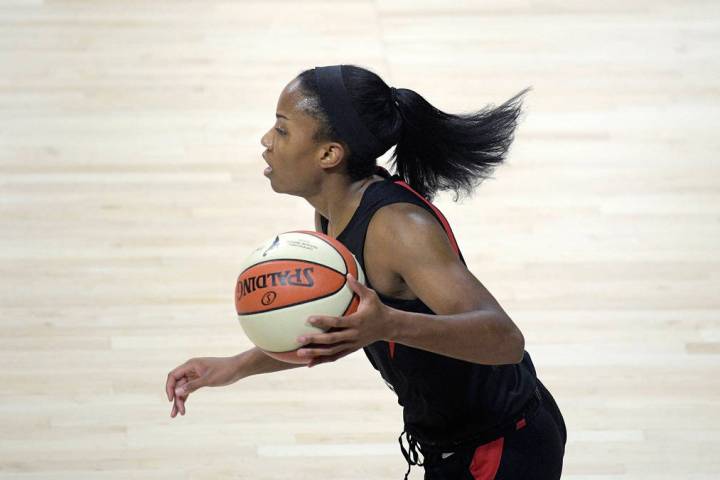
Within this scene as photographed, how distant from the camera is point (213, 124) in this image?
498cm

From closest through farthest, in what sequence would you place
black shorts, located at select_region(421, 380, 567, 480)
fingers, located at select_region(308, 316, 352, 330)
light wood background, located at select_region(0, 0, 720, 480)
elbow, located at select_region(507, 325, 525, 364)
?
fingers, located at select_region(308, 316, 352, 330)
elbow, located at select_region(507, 325, 525, 364)
black shorts, located at select_region(421, 380, 567, 480)
light wood background, located at select_region(0, 0, 720, 480)

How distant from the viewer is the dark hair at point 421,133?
87.1 inches

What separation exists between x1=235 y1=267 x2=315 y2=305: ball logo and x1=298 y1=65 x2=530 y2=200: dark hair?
318 millimetres

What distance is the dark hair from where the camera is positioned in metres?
2.21

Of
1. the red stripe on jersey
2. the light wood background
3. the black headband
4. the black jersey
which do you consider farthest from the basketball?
the light wood background

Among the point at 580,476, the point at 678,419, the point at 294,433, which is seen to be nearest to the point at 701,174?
the point at 678,419

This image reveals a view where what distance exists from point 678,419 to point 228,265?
1651 millimetres

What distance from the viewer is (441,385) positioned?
2.25m

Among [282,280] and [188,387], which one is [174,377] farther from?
[282,280]

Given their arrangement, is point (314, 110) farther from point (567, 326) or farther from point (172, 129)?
point (172, 129)

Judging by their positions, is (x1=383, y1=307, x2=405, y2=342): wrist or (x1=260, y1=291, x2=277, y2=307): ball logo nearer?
(x1=383, y1=307, x2=405, y2=342): wrist

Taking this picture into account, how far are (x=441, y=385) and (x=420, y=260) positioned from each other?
39 centimetres

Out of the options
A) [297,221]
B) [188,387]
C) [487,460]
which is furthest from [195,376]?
[297,221]

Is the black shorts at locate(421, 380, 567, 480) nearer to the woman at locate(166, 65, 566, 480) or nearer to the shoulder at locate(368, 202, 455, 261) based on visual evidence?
the woman at locate(166, 65, 566, 480)
